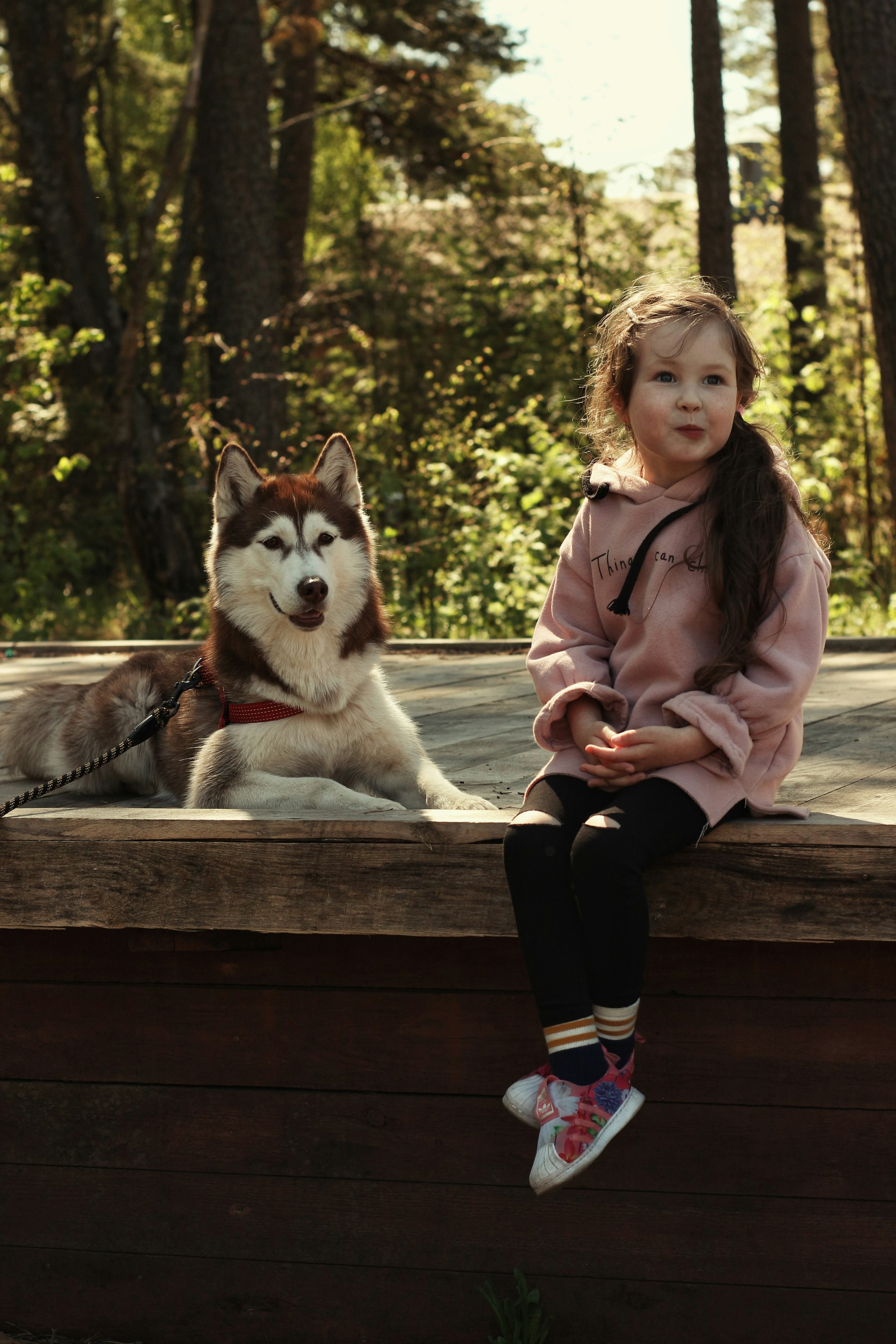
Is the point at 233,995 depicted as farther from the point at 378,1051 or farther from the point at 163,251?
the point at 163,251

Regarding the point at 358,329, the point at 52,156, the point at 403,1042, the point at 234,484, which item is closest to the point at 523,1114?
the point at 403,1042

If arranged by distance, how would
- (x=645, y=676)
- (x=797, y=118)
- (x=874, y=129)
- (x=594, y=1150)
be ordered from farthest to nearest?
(x=797, y=118)
(x=874, y=129)
(x=645, y=676)
(x=594, y=1150)

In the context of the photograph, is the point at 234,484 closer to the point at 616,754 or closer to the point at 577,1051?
the point at 616,754

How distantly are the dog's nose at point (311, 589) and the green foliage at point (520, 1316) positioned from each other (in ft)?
5.07

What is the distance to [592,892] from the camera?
2068 mm

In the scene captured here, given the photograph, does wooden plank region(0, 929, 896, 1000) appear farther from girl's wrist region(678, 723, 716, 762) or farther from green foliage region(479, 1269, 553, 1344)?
green foliage region(479, 1269, 553, 1344)

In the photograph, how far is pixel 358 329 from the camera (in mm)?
10492

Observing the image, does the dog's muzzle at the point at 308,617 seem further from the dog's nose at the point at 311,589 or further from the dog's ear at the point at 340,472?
the dog's ear at the point at 340,472

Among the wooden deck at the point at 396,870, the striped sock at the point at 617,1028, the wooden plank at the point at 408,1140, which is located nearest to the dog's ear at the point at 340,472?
the wooden deck at the point at 396,870

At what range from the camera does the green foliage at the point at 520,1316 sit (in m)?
2.57

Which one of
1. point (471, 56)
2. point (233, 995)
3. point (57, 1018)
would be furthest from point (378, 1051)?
point (471, 56)

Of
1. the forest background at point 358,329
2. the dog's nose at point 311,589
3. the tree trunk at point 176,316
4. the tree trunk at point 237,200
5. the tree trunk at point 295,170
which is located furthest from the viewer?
the tree trunk at point 295,170

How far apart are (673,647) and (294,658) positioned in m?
1.09

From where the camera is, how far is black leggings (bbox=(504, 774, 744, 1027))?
206cm
